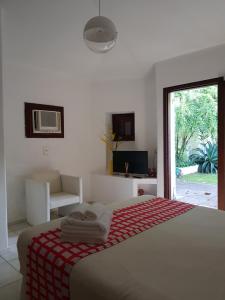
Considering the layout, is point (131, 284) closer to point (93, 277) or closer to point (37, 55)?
point (93, 277)

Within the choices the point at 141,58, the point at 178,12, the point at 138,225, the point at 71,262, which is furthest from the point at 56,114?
the point at 71,262

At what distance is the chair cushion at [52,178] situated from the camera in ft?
11.1

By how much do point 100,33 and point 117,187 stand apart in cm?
264

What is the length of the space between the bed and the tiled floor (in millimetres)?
446

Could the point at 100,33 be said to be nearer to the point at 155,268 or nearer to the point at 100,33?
the point at 100,33

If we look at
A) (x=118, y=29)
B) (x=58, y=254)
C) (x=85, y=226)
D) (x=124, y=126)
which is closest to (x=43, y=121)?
(x=124, y=126)

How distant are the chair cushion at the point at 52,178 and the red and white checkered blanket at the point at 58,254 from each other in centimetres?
197

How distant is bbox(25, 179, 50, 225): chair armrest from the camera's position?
2936 mm

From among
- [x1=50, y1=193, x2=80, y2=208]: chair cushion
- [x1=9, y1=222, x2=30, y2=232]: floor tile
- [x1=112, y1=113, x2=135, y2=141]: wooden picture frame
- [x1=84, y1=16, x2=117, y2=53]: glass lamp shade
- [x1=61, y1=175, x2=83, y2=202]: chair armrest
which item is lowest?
[x1=9, y1=222, x2=30, y2=232]: floor tile

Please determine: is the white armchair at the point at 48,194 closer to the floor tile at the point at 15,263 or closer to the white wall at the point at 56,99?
the white wall at the point at 56,99

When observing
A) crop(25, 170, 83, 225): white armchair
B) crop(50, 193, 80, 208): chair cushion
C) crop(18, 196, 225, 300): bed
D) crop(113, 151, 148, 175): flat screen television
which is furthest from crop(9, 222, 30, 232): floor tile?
crop(18, 196, 225, 300): bed

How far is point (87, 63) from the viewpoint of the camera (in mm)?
3770

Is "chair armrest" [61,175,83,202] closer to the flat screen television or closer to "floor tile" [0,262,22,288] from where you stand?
→ the flat screen television

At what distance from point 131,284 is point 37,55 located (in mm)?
3222
